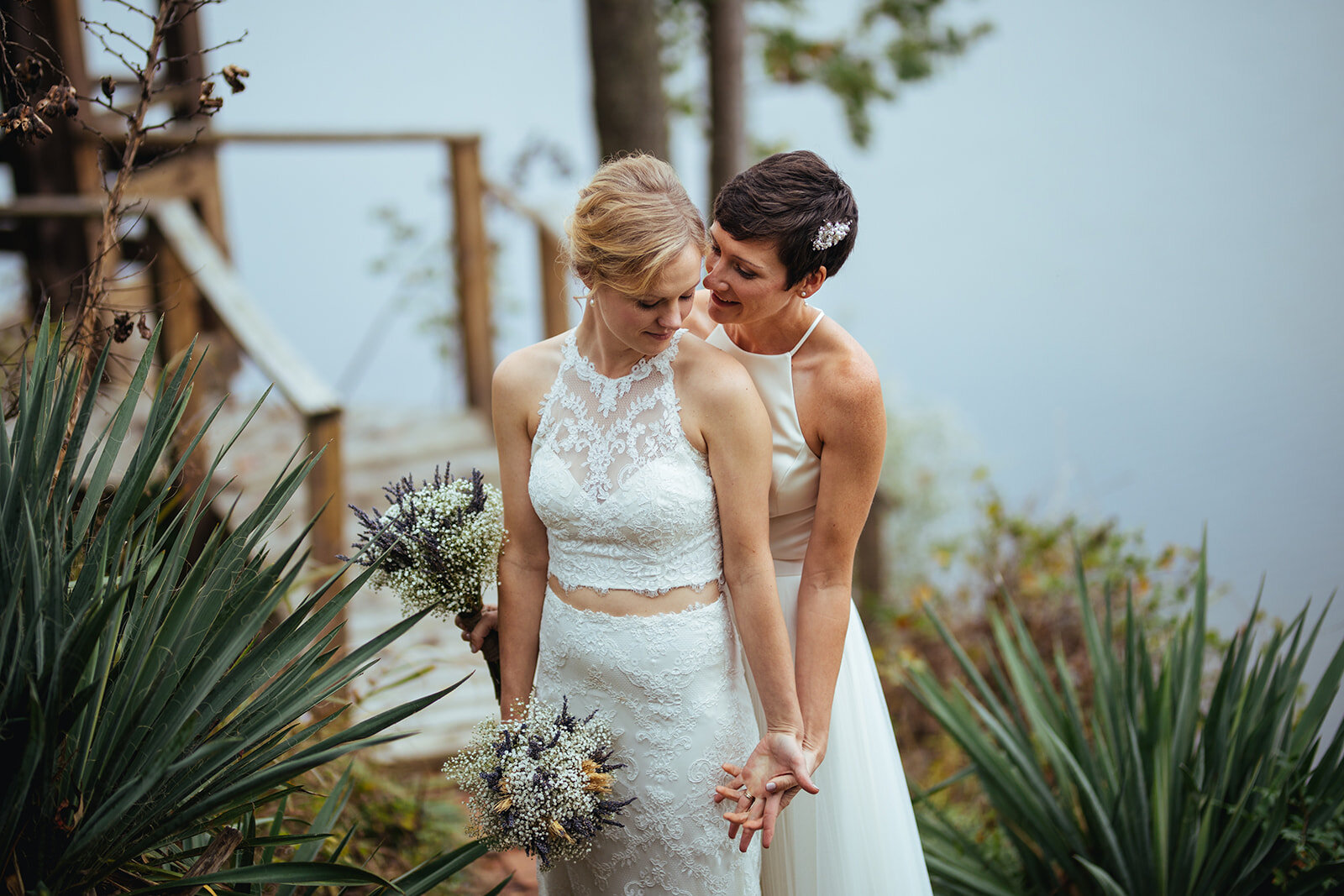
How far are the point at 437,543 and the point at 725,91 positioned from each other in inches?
181

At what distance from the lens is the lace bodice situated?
6.43ft

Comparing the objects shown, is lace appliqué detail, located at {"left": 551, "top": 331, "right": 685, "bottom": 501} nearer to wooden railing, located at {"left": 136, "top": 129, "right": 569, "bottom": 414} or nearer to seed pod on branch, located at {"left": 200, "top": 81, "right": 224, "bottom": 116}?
seed pod on branch, located at {"left": 200, "top": 81, "right": 224, "bottom": 116}

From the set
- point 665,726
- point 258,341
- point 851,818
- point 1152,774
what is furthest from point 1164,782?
point 258,341

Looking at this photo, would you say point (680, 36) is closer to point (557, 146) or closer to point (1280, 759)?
point (557, 146)

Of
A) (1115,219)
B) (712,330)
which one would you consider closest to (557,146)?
(1115,219)

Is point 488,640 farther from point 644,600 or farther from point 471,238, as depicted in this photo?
point 471,238

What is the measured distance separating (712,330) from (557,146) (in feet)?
16.1

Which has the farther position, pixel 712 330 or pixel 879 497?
pixel 879 497

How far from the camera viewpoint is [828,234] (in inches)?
76.0

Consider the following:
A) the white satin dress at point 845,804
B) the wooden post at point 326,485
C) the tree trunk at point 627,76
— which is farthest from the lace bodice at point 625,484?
the tree trunk at point 627,76

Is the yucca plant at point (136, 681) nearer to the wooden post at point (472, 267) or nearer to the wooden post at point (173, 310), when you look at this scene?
the wooden post at point (173, 310)

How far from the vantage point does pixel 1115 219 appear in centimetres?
610

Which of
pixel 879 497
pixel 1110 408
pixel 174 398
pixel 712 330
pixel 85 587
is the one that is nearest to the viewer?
pixel 85 587

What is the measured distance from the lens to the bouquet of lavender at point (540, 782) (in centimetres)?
184
